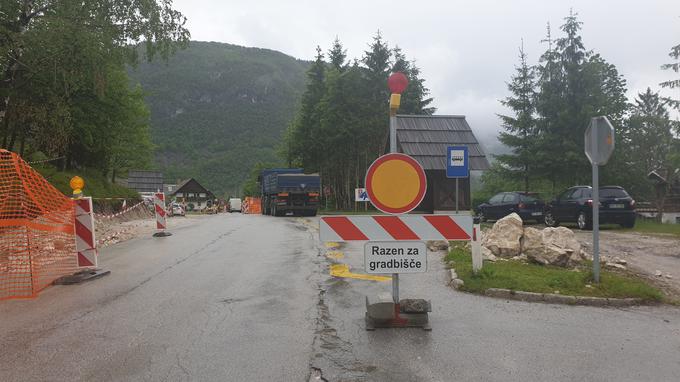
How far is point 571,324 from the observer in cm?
605

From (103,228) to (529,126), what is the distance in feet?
77.0

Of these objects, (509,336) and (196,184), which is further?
(196,184)

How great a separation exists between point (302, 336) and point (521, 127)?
2875 centimetres

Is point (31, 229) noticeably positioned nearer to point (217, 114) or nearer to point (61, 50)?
point (61, 50)

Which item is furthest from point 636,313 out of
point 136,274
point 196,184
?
point 196,184

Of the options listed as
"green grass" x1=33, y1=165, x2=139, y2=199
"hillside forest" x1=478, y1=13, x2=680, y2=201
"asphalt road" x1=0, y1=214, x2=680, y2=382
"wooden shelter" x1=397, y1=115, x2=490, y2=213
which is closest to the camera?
"asphalt road" x1=0, y1=214, x2=680, y2=382

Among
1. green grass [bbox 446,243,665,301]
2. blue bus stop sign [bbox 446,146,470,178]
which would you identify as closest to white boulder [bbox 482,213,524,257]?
green grass [bbox 446,243,665,301]

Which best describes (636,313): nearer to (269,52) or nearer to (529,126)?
(529,126)

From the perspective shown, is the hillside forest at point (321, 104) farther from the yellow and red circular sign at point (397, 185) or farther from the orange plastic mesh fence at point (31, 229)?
the yellow and red circular sign at point (397, 185)

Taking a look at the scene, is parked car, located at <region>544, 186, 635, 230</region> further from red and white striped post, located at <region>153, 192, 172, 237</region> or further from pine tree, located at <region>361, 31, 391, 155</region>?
pine tree, located at <region>361, 31, 391, 155</region>

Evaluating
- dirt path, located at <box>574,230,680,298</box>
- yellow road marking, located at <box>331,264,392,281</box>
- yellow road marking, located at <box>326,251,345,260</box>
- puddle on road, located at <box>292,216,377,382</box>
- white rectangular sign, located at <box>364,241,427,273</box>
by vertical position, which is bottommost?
dirt path, located at <box>574,230,680,298</box>

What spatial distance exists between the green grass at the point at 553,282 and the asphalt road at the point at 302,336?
0.38 m

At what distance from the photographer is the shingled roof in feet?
109

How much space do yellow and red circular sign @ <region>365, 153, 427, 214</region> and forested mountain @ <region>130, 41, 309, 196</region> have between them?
308 feet
